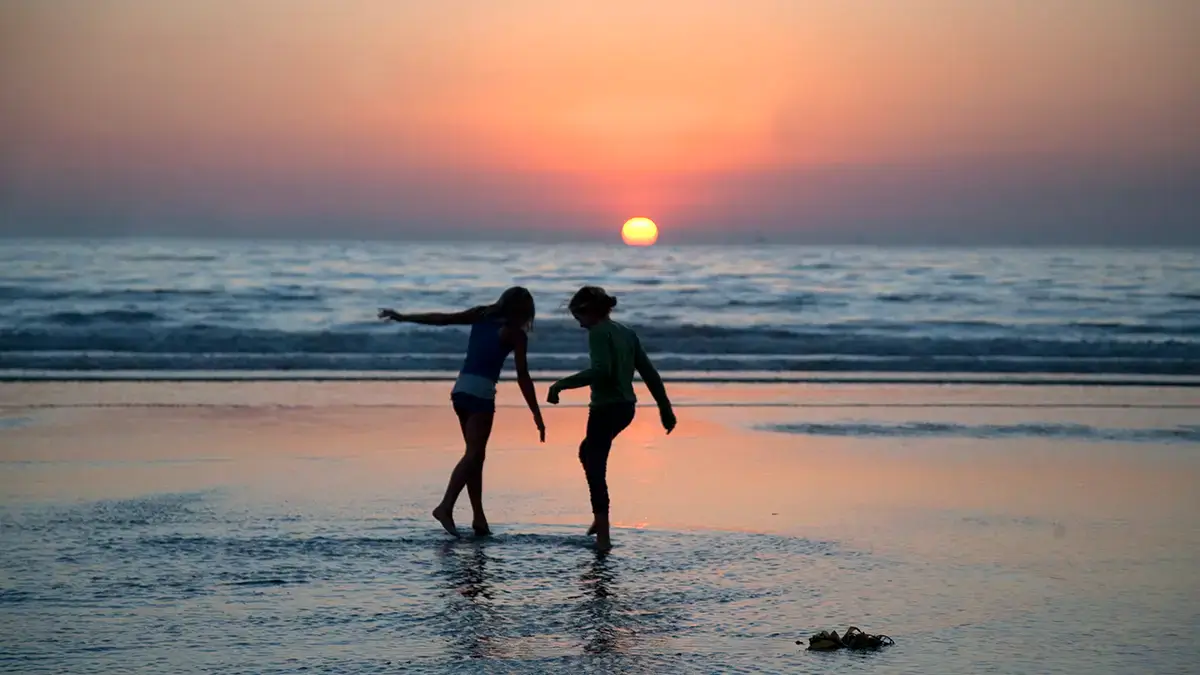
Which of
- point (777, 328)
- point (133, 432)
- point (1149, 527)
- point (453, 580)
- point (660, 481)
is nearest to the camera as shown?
point (453, 580)

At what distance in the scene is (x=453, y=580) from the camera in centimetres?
736

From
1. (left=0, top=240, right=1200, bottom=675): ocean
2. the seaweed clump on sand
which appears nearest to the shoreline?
(left=0, top=240, right=1200, bottom=675): ocean

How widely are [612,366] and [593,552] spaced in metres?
1.13

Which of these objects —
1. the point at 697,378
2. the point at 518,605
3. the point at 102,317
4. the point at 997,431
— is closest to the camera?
the point at 518,605

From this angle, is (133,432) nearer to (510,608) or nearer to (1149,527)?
(510,608)

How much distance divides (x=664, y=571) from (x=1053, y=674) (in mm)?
2392

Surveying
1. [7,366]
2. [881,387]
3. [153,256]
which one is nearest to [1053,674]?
[881,387]

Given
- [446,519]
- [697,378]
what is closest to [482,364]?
[446,519]

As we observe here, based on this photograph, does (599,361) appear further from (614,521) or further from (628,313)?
(628,313)

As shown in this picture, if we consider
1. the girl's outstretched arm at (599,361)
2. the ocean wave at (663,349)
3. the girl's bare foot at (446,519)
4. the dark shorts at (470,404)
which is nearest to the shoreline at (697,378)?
the ocean wave at (663,349)

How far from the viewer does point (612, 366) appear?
28.1ft

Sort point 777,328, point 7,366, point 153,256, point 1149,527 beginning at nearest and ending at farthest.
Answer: point 1149,527, point 7,366, point 777,328, point 153,256

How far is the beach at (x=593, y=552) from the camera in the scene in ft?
20.0

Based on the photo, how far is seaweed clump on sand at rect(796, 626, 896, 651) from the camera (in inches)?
240
